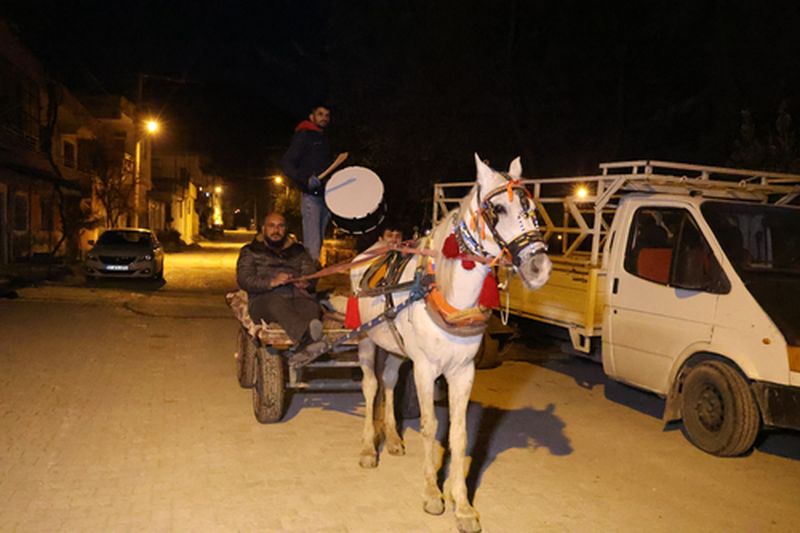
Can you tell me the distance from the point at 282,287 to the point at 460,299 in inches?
106

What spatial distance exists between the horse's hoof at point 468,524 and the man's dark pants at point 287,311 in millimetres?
2295

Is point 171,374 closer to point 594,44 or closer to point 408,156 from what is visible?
point 408,156

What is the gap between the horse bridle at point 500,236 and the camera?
3.73m

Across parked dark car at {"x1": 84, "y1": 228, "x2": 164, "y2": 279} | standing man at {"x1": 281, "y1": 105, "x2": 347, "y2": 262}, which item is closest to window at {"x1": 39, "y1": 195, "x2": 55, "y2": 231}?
parked dark car at {"x1": 84, "y1": 228, "x2": 164, "y2": 279}

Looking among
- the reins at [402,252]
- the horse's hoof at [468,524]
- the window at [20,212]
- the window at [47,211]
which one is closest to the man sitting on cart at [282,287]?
the reins at [402,252]

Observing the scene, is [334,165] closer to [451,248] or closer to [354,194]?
[354,194]

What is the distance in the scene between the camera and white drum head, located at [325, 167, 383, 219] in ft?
22.6

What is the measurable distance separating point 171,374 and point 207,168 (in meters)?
60.8

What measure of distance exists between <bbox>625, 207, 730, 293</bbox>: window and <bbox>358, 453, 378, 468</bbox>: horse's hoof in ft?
11.4

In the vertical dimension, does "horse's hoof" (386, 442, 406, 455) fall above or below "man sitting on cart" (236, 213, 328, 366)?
below

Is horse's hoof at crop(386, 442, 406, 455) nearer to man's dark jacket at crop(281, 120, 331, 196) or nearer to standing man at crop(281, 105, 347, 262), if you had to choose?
standing man at crop(281, 105, 347, 262)

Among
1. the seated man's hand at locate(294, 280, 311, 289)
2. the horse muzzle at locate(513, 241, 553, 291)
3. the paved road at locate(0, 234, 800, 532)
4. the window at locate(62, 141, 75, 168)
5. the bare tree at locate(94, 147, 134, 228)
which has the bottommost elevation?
the paved road at locate(0, 234, 800, 532)

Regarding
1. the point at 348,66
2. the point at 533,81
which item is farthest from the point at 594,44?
the point at 348,66

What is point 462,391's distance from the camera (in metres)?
4.50
